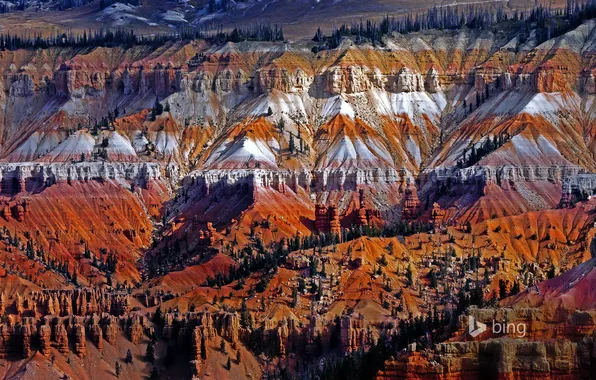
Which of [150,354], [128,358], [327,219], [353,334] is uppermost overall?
[128,358]

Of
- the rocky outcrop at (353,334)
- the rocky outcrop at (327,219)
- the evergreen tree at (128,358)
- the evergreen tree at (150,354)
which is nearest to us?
the evergreen tree at (128,358)

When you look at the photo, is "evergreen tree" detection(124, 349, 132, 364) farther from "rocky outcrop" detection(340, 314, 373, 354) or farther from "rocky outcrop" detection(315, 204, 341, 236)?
"rocky outcrop" detection(315, 204, 341, 236)

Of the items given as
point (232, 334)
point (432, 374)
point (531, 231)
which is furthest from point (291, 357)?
point (432, 374)

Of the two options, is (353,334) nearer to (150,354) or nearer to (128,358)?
(150,354)

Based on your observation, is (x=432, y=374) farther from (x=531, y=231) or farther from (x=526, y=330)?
(x=531, y=231)

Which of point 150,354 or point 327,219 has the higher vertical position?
point 150,354

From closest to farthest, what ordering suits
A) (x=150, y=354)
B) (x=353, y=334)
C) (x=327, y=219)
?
(x=150, y=354) → (x=353, y=334) → (x=327, y=219)

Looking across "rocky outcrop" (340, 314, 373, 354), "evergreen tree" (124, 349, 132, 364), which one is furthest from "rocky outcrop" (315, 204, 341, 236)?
"evergreen tree" (124, 349, 132, 364)

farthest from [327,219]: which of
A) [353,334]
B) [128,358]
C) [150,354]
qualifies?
[128,358]

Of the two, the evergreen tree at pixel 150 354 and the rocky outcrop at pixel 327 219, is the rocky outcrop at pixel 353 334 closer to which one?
the evergreen tree at pixel 150 354

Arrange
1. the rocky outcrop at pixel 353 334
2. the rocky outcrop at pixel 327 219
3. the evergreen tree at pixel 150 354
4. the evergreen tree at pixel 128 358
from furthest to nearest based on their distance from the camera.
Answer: the rocky outcrop at pixel 327 219 < the rocky outcrop at pixel 353 334 < the evergreen tree at pixel 150 354 < the evergreen tree at pixel 128 358

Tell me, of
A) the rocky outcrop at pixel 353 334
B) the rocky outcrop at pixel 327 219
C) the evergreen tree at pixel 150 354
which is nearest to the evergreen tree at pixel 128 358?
the evergreen tree at pixel 150 354
